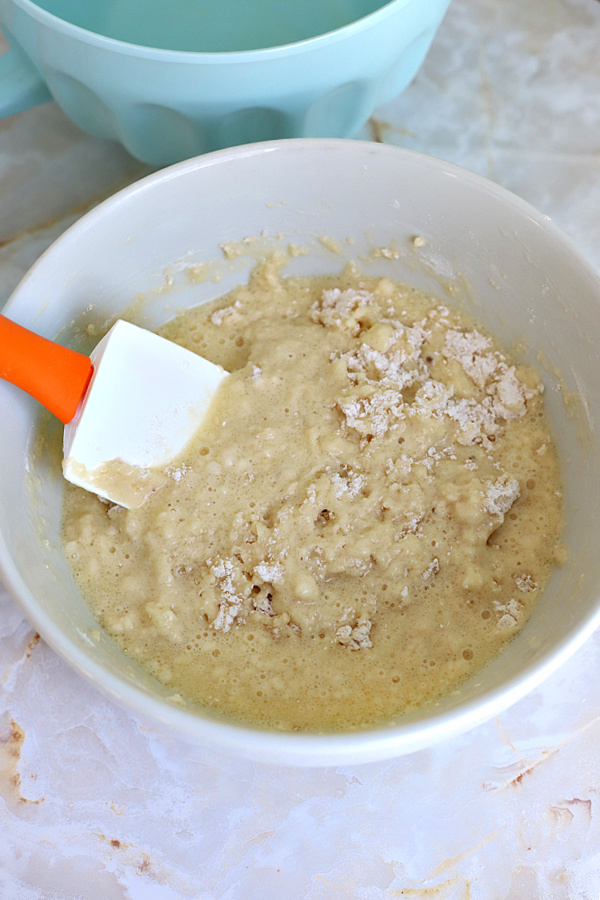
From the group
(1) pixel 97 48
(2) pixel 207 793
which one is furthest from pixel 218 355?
(2) pixel 207 793

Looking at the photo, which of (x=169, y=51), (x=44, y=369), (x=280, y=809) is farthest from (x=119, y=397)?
(x=280, y=809)

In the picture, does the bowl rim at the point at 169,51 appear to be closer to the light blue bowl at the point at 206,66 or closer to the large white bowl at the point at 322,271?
the light blue bowl at the point at 206,66

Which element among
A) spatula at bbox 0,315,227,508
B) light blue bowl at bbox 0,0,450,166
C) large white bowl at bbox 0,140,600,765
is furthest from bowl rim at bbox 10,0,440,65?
spatula at bbox 0,315,227,508

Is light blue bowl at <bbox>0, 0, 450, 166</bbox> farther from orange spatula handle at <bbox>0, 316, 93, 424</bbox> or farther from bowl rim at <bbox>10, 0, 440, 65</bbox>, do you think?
orange spatula handle at <bbox>0, 316, 93, 424</bbox>

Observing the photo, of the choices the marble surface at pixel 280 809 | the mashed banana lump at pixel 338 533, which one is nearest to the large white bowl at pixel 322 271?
the mashed banana lump at pixel 338 533

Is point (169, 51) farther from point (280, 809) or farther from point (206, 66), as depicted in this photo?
point (280, 809)

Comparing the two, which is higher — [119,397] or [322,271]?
[322,271]

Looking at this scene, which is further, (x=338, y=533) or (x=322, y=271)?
(x=322, y=271)
